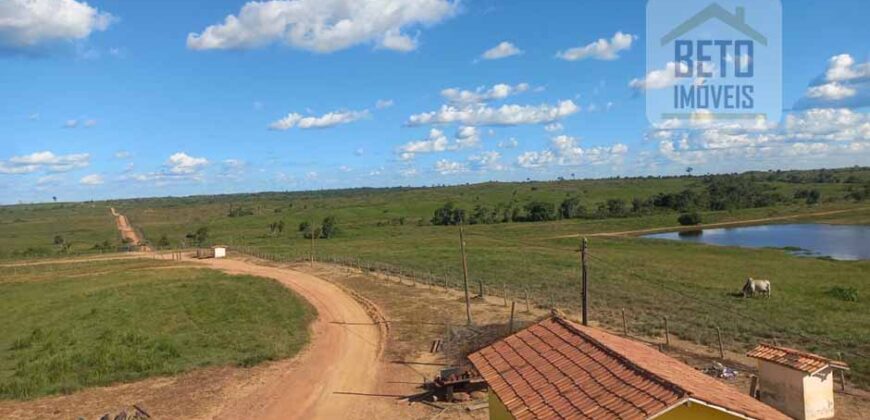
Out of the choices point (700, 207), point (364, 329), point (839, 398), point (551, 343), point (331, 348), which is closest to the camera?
point (551, 343)

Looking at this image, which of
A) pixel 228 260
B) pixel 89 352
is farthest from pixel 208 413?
pixel 228 260

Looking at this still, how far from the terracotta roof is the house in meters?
5.77

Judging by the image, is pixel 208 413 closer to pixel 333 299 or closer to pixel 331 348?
pixel 331 348

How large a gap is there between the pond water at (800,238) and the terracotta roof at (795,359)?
188ft

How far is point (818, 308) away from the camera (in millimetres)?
32656

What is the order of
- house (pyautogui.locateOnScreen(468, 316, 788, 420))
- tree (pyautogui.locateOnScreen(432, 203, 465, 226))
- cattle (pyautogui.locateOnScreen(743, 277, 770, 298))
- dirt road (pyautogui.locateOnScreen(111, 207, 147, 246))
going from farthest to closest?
1. tree (pyautogui.locateOnScreen(432, 203, 465, 226))
2. dirt road (pyautogui.locateOnScreen(111, 207, 147, 246))
3. cattle (pyautogui.locateOnScreen(743, 277, 770, 298))
4. house (pyautogui.locateOnScreen(468, 316, 788, 420))

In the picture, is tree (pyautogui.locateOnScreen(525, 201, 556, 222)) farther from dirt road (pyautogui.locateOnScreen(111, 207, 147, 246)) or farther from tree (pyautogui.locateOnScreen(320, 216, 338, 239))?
dirt road (pyautogui.locateOnScreen(111, 207, 147, 246))

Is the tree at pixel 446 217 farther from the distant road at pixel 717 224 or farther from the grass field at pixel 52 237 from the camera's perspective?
the grass field at pixel 52 237

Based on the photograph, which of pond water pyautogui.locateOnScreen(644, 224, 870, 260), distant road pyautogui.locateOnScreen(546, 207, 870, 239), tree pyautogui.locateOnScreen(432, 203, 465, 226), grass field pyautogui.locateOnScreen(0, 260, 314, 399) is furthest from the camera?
tree pyautogui.locateOnScreen(432, 203, 465, 226)

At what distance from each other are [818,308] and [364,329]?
24351 millimetres

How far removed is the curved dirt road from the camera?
18.3 m

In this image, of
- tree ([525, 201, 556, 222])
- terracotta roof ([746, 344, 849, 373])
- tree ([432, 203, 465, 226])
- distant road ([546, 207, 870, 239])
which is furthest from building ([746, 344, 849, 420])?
tree ([525, 201, 556, 222])

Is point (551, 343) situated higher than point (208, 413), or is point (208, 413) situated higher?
point (551, 343)

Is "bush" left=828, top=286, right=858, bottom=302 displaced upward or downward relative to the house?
downward
